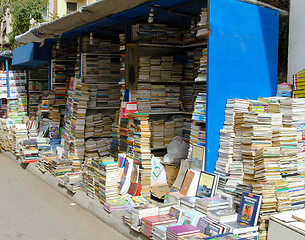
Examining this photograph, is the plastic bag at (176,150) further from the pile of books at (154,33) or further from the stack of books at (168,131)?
the pile of books at (154,33)

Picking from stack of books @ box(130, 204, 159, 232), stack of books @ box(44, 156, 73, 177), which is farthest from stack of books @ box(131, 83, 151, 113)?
stack of books @ box(130, 204, 159, 232)

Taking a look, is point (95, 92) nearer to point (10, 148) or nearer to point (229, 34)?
point (229, 34)

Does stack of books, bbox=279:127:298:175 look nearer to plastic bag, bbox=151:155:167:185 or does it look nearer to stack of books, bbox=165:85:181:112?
plastic bag, bbox=151:155:167:185

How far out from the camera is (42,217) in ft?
18.7

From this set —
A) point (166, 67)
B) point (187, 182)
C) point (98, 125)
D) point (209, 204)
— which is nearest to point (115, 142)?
point (98, 125)

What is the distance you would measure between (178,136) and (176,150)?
0.35m

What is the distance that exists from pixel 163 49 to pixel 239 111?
2.51 metres

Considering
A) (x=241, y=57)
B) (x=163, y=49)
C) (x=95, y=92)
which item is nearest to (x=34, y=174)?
(x=95, y=92)

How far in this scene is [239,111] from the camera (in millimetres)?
5125

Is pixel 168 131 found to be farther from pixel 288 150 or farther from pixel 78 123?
pixel 288 150

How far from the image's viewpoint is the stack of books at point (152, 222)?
171 inches

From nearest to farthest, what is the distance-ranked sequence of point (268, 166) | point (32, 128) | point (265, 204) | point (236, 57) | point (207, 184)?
point (265, 204), point (268, 166), point (207, 184), point (236, 57), point (32, 128)

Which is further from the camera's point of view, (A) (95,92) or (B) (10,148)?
(B) (10,148)

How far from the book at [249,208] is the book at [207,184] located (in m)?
0.57
